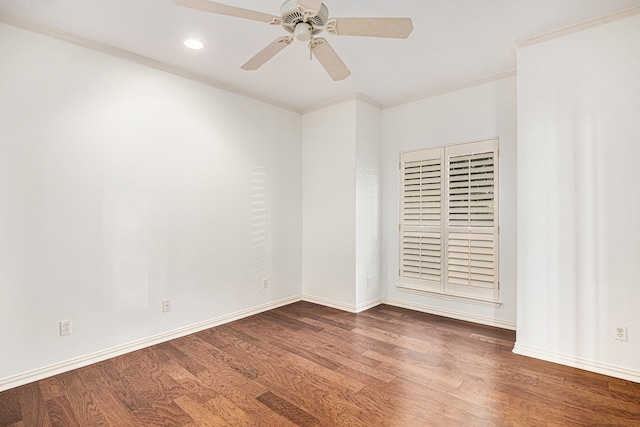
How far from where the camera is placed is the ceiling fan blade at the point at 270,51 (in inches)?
81.4

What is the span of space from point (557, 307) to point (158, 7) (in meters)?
3.86

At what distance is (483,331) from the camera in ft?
11.3

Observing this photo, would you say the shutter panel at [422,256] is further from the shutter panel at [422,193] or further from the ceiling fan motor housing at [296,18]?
the ceiling fan motor housing at [296,18]

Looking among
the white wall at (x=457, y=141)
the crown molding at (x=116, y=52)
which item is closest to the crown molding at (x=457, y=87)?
the white wall at (x=457, y=141)

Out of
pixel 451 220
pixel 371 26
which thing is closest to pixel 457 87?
pixel 451 220

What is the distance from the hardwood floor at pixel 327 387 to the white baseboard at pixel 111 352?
0.06m

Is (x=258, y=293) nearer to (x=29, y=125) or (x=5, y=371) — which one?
(x=5, y=371)

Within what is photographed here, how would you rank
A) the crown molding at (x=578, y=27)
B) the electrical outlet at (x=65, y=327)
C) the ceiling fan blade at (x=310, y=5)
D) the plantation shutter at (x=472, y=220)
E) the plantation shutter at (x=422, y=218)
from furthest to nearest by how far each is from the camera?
1. the plantation shutter at (x=422, y=218)
2. the plantation shutter at (x=472, y=220)
3. the electrical outlet at (x=65, y=327)
4. the crown molding at (x=578, y=27)
5. the ceiling fan blade at (x=310, y=5)

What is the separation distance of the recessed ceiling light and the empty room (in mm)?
17

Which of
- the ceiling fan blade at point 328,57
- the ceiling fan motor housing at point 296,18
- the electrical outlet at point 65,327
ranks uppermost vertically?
the ceiling fan motor housing at point 296,18

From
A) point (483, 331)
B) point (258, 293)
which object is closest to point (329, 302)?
point (258, 293)

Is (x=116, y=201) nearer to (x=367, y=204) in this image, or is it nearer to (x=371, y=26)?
(x=371, y=26)

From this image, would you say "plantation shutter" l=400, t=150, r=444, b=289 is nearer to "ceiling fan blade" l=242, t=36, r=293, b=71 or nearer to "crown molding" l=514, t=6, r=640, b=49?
"crown molding" l=514, t=6, r=640, b=49

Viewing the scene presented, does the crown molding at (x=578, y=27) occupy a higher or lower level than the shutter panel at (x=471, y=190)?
higher
